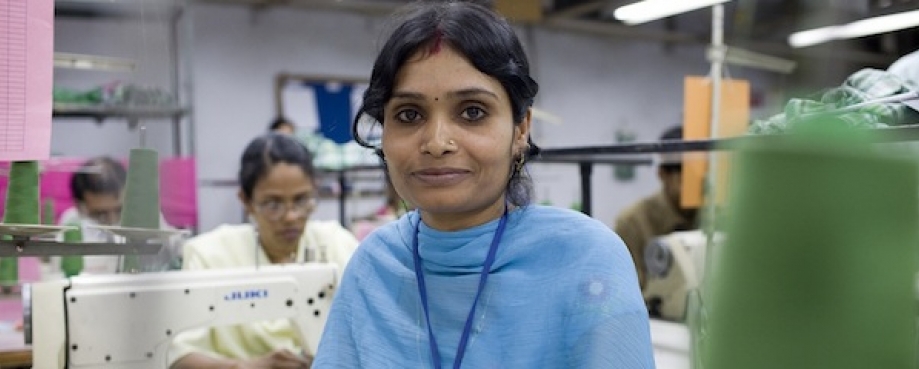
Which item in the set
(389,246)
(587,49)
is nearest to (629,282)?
(389,246)

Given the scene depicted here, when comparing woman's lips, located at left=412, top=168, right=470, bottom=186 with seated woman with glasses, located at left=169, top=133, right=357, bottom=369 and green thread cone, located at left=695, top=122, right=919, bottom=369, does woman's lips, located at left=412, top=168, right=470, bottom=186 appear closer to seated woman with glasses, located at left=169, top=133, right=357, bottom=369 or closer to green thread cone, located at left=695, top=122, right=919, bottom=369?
green thread cone, located at left=695, top=122, right=919, bottom=369

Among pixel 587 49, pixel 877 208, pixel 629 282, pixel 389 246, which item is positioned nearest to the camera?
pixel 877 208

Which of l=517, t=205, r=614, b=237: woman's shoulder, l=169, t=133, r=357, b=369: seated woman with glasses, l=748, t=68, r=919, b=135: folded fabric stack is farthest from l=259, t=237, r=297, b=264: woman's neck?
l=748, t=68, r=919, b=135: folded fabric stack

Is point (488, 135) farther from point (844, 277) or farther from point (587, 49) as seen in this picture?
point (587, 49)

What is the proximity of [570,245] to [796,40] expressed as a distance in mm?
651

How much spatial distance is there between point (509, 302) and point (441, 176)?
0.57 feet

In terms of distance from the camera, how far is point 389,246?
1.04 meters

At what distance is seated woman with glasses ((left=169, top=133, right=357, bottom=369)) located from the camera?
1696mm

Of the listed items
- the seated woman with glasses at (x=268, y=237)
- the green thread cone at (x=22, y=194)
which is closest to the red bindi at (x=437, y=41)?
the green thread cone at (x=22, y=194)

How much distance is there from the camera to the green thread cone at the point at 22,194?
0.96 metres

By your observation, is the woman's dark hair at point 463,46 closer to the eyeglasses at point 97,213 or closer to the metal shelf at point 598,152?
the metal shelf at point 598,152

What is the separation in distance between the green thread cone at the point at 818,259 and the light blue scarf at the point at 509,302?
1.87 ft

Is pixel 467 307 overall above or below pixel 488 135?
below

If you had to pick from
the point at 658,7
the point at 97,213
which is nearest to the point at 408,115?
the point at 97,213
